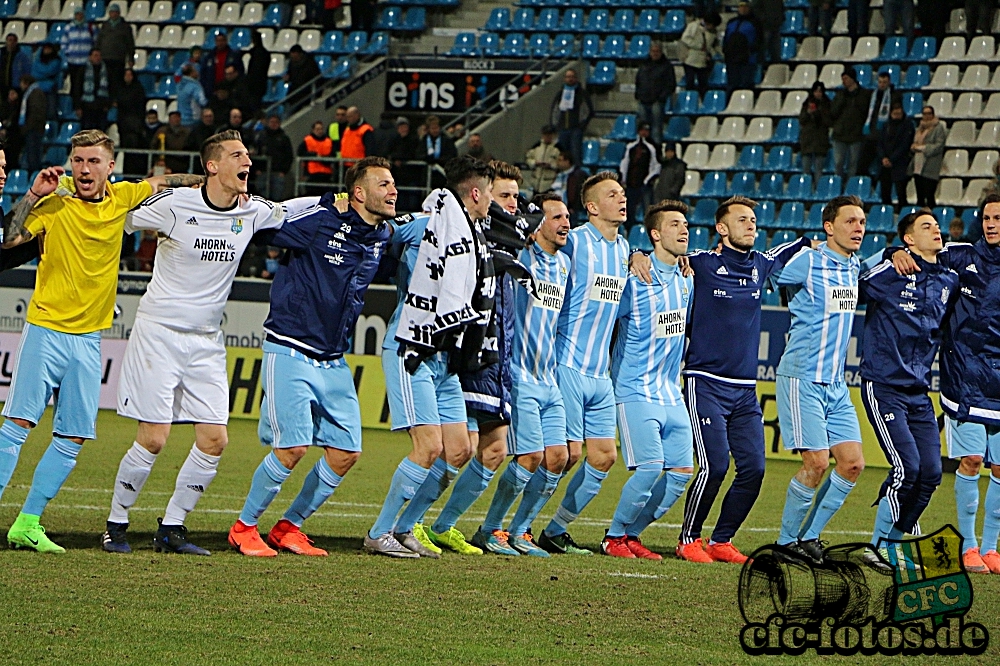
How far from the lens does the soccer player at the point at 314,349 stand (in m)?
8.52

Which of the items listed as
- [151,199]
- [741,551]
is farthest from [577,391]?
[151,199]

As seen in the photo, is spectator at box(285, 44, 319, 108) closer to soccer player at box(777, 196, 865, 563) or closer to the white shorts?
soccer player at box(777, 196, 865, 563)

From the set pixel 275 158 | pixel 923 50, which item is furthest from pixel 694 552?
pixel 923 50

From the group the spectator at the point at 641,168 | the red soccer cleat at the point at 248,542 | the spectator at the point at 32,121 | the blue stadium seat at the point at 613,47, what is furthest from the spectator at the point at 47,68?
the red soccer cleat at the point at 248,542

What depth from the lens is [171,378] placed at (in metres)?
8.20

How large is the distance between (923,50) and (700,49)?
3602 mm

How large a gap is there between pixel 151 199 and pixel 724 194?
625 inches

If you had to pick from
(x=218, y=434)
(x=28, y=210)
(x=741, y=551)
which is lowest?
(x=741, y=551)

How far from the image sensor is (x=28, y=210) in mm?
8016

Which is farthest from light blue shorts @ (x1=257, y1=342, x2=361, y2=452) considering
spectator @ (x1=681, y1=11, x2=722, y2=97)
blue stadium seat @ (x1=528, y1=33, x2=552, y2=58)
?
blue stadium seat @ (x1=528, y1=33, x2=552, y2=58)

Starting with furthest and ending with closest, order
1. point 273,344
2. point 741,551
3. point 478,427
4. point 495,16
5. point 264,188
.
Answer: point 495,16, point 264,188, point 741,551, point 478,427, point 273,344

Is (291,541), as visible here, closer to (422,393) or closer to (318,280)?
(422,393)

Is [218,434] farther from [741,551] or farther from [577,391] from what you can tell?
[741,551]

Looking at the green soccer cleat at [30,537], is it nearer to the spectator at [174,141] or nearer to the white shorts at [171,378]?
the white shorts at [171,378]
